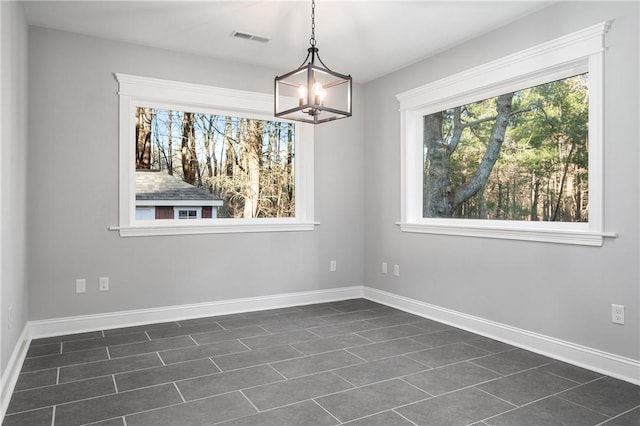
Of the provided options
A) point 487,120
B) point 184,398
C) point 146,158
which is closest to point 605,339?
point 487,120

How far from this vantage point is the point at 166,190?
14.3ft

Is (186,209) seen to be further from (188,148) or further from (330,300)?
(330,300)

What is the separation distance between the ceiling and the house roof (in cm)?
122

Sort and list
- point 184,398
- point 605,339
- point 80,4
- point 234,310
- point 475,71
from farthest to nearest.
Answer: point 234,310
point 475,71
point 80,4
point 605,339
point 184,398

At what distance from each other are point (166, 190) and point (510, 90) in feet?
10.7

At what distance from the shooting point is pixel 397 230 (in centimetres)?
481

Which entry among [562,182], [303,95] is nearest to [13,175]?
[303,95]

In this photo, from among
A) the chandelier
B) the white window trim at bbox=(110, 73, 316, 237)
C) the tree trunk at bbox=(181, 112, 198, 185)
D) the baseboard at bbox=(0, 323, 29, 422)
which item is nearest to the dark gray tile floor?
the baseboard at bbox=(0, 323, 29, 422)

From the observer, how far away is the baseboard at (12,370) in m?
2.36

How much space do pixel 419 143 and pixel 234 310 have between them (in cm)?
260

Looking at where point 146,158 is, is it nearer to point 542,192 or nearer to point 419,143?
point 419,143

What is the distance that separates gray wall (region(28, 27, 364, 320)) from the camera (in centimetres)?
369

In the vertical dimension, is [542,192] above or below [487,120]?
below

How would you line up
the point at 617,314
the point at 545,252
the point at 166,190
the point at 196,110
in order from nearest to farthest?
the point at 617,314 < the point at 545,252 < the point at 166,190 < the point at 196,110
